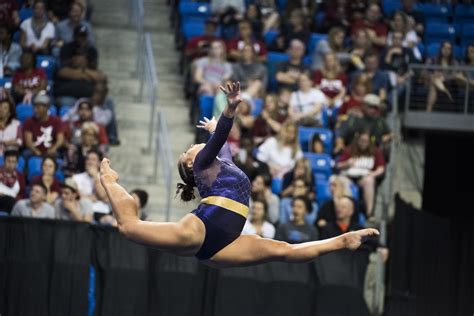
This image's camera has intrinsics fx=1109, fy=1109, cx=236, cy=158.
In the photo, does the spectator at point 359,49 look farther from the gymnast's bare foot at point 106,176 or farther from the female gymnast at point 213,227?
the gymnast's bare foot at point 106,176

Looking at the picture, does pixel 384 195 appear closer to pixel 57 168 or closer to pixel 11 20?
pixel 57 168

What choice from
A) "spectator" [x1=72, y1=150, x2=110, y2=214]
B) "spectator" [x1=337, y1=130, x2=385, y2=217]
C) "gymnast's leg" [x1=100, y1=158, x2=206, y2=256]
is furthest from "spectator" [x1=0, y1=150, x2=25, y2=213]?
"gymnast's leg" [x1=100, y1=158, x2=206, y2=256]

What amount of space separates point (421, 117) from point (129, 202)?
7.23 meters

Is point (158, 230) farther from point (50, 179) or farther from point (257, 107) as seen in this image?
point (257, 107)

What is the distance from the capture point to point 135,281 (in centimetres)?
1002

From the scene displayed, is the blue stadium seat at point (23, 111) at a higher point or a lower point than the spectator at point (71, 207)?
higher

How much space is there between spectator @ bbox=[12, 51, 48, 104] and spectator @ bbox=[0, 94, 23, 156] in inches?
23.9

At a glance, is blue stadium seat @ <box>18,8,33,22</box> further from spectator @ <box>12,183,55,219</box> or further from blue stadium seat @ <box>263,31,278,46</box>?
spectator @ <box>12,183,55,219</box>

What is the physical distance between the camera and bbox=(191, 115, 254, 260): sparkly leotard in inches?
299

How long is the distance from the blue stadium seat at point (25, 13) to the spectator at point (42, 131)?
2.22 m

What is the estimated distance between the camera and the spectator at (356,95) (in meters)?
13.6

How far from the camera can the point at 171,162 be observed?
1266 cm

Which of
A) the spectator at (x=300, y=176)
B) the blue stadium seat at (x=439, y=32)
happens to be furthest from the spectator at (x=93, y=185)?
the blue stadium seat at (x=439, y=32)

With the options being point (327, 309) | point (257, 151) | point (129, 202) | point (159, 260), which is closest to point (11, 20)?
point (257, 151)
